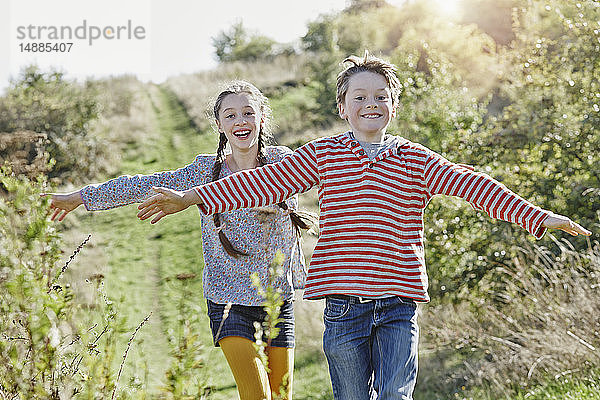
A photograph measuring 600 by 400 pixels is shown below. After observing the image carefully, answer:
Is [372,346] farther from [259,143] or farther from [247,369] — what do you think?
[259,143]

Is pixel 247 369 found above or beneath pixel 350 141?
beneath

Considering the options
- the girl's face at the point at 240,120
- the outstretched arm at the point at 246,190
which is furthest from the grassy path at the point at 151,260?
the outstretched arm at the point at 246,190

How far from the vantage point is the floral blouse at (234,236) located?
356cm

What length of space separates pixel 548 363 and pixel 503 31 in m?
23.7

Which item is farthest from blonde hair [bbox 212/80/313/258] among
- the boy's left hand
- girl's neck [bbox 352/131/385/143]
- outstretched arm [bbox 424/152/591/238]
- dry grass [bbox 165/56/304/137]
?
dry grass [bbox 165/56/304/137]

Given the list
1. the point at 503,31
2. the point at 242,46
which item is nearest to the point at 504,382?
the point at 503,31

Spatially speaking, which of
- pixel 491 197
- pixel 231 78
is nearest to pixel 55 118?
pixel 231 78

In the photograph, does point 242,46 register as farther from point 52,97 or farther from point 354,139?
point 354,139

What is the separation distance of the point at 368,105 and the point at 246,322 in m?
1.19

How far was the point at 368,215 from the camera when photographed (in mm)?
3016

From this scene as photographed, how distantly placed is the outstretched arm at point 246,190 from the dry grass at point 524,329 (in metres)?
2.68

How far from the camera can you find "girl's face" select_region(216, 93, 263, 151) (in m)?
3.67

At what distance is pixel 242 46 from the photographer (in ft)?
121

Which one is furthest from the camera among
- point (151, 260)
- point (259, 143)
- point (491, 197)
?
point (151, 260)
